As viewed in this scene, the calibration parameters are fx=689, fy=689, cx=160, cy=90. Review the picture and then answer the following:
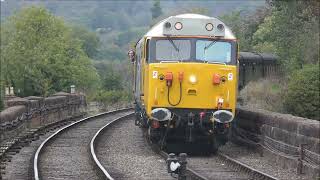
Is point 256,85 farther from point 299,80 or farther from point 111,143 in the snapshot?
point 111,143

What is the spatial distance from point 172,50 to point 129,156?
9.77 feet

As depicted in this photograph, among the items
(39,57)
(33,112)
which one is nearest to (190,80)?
(33,112)

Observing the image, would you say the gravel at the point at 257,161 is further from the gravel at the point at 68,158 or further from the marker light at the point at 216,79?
the gravel at the point at 68,158

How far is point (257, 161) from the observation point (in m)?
16.6

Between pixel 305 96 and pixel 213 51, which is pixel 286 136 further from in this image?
pixel 305 96

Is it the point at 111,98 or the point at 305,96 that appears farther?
the point at 111,98

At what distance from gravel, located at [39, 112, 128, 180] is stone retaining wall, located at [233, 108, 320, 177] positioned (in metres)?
4.32

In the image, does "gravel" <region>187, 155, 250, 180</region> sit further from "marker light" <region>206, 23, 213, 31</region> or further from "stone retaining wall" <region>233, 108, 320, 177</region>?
"marker light" <region>206, 23, 213, 31</region>

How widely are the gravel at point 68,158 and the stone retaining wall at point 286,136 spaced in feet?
14.2

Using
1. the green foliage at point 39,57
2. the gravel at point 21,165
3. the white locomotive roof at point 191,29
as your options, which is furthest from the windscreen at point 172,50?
the green foliage at point 39,57

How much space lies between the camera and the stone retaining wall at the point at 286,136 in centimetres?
1416

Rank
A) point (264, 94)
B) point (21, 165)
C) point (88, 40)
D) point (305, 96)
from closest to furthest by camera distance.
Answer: point (21, 165), point (305, 96), point (264, 94), point (88, 40)

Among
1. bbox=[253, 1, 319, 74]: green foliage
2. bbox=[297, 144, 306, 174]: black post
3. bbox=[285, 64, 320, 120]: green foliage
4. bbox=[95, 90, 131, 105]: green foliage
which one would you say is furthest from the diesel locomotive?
bbox=[95, 90, 131, 105]: green foliage

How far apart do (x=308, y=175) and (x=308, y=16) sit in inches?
824
